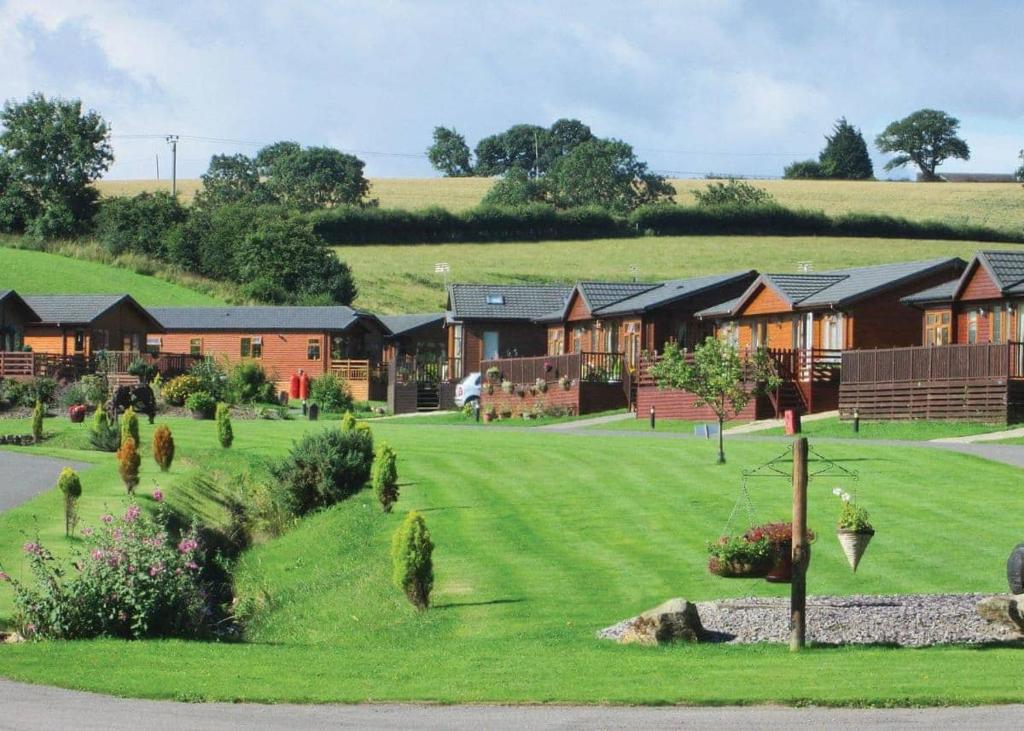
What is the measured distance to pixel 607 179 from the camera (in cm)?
14150

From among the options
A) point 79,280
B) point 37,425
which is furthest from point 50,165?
point 37,425

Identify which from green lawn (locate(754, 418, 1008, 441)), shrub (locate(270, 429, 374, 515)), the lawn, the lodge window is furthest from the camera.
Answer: the lawn

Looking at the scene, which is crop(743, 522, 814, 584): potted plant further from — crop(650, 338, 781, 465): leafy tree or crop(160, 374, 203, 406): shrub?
crop(160, 374, 203, 406): shrub

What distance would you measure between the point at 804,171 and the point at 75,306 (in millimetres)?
110854

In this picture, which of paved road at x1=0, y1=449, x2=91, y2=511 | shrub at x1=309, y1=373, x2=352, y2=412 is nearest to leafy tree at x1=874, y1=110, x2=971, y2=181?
shrub at x1=309, y1=373, x2=352, y2=412

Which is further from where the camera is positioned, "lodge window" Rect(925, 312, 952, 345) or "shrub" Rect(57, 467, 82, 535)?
"lodge window" Rect(925, 312, 952, 345)

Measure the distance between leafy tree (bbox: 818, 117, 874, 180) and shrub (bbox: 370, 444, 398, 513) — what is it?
14508 centimetres

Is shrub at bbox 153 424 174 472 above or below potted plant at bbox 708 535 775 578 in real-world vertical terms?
above

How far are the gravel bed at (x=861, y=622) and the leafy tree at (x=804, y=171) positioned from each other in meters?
156

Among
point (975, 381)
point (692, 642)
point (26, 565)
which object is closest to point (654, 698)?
point (692, 642)

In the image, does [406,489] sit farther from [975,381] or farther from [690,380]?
[975,381]

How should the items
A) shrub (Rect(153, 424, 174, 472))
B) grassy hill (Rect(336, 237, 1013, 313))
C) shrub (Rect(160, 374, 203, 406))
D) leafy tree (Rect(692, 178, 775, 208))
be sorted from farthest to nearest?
leafy tree (Rect(692, 178, 775, 208)), grassy hill (Rect(336, 237, 1013, 313)), shrub (Rect(160, 374, 203, 406)), shrub (Rect(153, 424, 174, 472))

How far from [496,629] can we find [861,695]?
631 cm

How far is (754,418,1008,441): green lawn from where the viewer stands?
41375 mm
